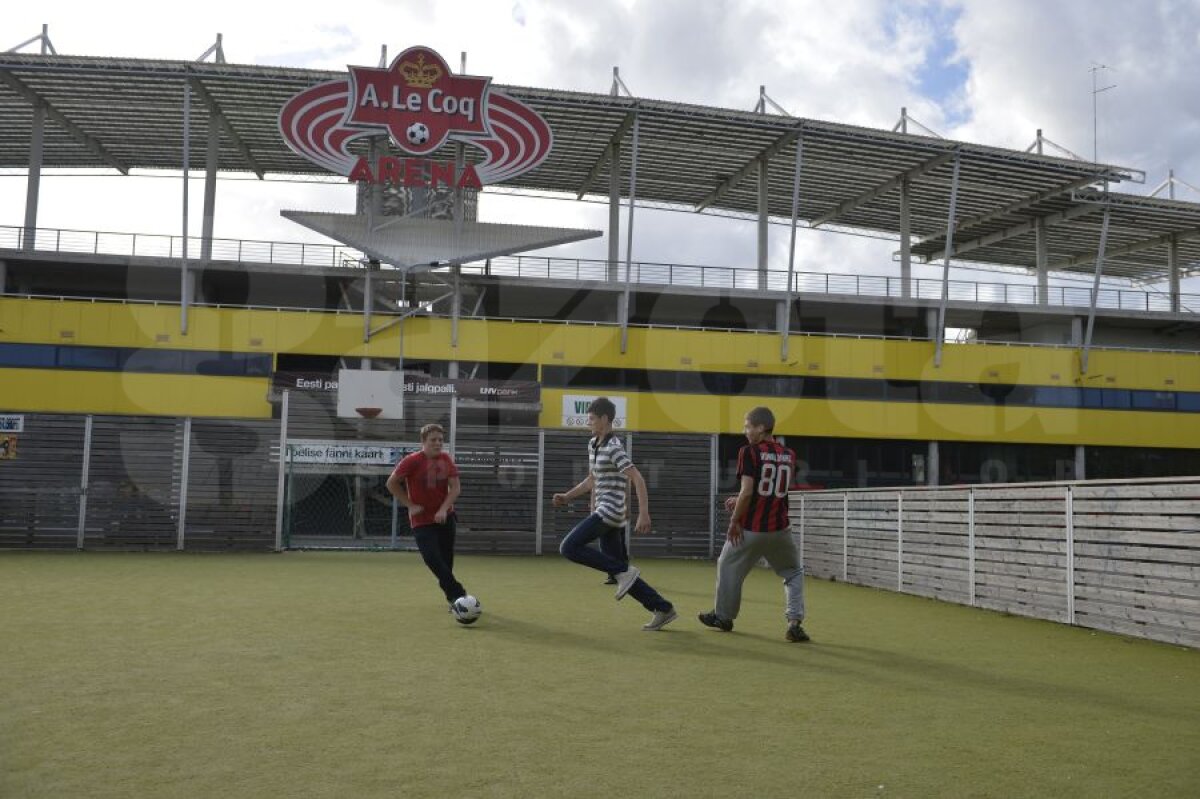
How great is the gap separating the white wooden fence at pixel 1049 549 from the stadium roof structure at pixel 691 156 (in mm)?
19692

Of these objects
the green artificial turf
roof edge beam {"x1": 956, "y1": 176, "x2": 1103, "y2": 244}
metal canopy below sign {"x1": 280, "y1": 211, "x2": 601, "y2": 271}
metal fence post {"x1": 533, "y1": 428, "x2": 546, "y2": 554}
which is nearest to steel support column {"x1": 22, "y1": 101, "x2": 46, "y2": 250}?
metal canopy below sign {"x1": 280, "y1": 211, "x2": 601, "y2": 271}

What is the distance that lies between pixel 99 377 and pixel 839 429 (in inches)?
923

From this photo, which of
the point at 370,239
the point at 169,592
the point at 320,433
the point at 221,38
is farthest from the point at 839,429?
the point at 169,592

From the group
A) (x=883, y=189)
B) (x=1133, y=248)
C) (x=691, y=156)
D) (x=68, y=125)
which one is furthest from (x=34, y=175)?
(x=1133, y=248)

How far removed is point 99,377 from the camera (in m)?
30.6

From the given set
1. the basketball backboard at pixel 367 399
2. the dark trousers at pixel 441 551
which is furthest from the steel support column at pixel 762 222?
the dark trousers at pixel 441 551

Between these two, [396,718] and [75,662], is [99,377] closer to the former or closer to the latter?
[75,662]

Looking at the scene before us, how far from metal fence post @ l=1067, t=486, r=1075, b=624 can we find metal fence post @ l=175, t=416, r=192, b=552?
14.6 meters

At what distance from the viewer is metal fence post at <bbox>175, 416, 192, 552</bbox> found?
17953mm

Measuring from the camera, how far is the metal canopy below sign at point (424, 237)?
101 feet

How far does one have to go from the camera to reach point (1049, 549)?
9.55m

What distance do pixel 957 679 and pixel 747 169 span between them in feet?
99.9

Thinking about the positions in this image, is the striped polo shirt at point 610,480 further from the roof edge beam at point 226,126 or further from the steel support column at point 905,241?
the steel support column at point 905,241

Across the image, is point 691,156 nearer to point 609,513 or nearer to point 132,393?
point 132,393
